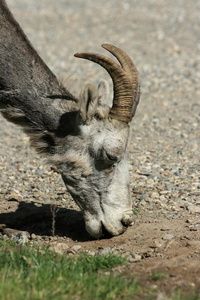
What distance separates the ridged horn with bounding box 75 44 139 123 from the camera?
6148 mm

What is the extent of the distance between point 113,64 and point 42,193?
3091 millimetres

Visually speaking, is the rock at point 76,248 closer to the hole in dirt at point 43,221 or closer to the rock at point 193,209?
the hole in dirt at point 43,221

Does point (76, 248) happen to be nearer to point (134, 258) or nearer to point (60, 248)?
point (60, 248)

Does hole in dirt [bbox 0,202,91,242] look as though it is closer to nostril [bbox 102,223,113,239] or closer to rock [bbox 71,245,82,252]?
nostril [bbox 102,223,113,239]

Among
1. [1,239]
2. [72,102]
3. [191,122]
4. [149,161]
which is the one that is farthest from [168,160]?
[1,239]

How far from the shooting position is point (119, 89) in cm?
625

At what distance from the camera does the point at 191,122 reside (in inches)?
467

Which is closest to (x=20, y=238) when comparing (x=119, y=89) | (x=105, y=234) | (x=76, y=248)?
(x=76, y=248)

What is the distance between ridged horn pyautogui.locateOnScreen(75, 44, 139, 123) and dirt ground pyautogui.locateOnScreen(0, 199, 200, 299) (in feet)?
5.24

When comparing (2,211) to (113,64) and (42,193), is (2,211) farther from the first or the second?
(113,64)

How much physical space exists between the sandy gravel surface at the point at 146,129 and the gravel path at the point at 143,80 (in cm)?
2

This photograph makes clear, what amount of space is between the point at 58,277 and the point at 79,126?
233cm

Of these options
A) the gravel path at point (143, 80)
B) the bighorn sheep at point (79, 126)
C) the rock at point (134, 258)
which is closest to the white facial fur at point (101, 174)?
the bighorn sheep at point (79, 126)

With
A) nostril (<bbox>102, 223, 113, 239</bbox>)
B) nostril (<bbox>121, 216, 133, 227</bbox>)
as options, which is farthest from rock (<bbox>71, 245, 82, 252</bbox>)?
nostril (<bbox>121, 216, 133, 227</bbox>)
